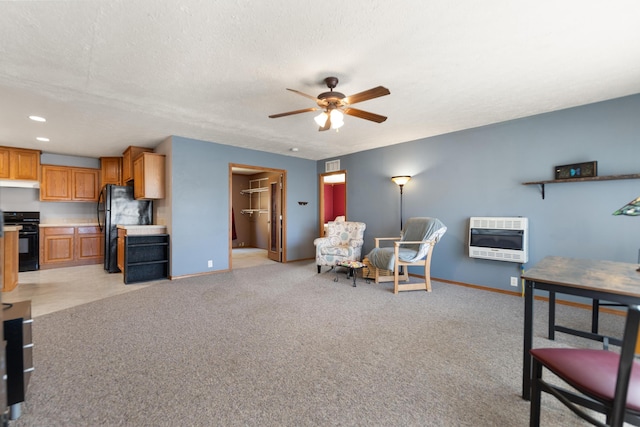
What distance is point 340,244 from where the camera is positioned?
5.44 m

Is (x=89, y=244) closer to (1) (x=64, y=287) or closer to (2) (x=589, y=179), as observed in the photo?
(1) (x=64, y=287)

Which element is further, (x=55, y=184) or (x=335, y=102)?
(x=55, y=184)

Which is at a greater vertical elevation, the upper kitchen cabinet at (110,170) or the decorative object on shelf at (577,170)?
the upper kitchen cabinet at (110,170)

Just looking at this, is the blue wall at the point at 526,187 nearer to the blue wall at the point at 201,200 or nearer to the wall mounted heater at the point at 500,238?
the wall mounted heater at the point at 500,238

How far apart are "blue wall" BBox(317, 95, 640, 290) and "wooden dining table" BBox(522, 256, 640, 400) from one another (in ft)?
5.34

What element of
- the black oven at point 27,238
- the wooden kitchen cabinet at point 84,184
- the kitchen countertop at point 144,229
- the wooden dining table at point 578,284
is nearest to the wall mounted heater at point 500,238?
the wooden dining table at point 578,284

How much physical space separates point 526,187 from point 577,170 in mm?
543

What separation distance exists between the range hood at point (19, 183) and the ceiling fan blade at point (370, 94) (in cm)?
659

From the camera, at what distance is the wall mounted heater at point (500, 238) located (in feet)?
12.0

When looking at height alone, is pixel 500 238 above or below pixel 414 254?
above

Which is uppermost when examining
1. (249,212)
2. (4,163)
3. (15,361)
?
(4,163)

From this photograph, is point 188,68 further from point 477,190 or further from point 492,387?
point 477,190

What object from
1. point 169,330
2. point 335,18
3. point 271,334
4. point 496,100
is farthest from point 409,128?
point 169,330

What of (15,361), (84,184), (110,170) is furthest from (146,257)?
(15,361)
